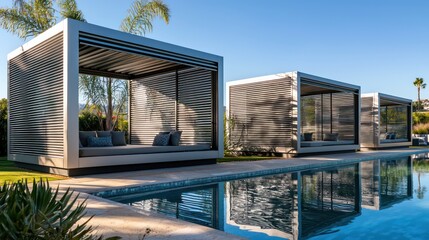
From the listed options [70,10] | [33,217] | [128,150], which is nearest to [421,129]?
[128,150]

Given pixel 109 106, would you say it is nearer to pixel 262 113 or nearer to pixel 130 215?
pixel 262 113

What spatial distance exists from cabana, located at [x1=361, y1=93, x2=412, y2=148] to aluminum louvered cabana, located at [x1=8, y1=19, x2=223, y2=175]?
12.2m

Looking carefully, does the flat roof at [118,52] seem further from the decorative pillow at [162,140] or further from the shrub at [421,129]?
the shrub at [421,129]

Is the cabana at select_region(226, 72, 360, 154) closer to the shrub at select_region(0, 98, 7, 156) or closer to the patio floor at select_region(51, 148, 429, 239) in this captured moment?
the patio floor at select_region(51, 148, 429, 239)

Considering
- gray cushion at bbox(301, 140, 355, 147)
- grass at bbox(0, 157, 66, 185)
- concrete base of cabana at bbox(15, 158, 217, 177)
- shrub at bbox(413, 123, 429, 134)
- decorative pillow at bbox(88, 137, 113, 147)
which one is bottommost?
grass at bbox(0, 157, 66, 185)

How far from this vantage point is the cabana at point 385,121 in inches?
746

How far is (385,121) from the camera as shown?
75.0 ft

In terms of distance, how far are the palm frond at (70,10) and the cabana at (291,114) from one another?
700 centimetres

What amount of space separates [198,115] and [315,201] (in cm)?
593

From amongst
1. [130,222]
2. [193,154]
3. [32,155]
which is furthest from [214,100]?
[130,222]

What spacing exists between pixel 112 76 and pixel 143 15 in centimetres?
320

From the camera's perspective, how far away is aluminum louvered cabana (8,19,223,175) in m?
7.43

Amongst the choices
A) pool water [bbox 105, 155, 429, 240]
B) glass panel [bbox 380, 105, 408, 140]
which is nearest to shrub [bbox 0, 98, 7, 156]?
pool water [bbox 105, 155, 429, 240]

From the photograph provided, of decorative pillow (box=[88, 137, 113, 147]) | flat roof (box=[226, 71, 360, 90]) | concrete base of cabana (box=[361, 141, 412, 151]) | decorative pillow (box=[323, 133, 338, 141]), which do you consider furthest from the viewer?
concrete base of cabana (box=[361, 141, 412, 151])
